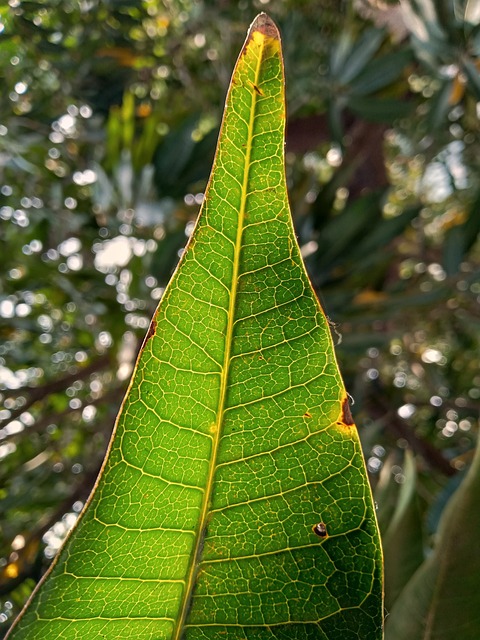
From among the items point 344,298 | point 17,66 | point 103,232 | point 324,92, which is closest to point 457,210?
point 324,92

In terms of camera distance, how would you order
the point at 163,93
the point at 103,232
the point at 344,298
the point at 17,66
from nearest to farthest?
the point at 17,66 < the point at 344,298 < the point at 103,232 < the point at 163,93

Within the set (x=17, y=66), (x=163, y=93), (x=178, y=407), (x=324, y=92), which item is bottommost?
(x=178, y=407)

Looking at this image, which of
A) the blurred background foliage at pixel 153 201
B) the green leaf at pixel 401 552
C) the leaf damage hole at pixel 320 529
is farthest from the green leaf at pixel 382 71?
the leaf damage hole at pixel 320 529

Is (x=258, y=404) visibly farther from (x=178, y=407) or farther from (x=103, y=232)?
(x=103, y=232)

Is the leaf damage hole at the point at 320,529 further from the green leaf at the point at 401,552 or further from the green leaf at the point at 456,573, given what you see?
the green leaf at the point at 401,552

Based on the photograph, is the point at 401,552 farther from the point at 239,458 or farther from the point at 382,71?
the point at 382,71

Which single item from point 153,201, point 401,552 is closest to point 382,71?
point 153,201
